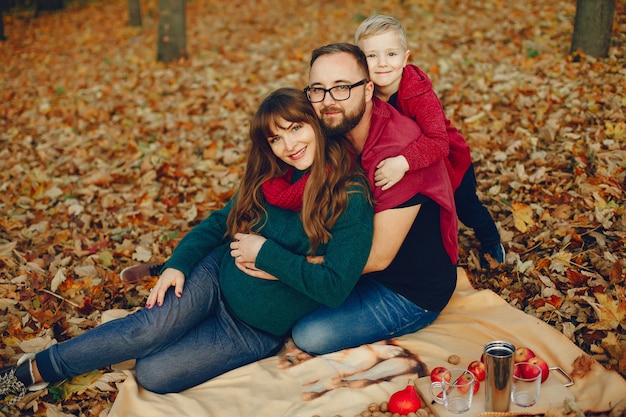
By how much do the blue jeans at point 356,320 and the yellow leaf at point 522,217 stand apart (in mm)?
1445

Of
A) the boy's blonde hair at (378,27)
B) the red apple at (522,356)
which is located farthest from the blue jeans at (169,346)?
the boy's blonde hair at (378,27)

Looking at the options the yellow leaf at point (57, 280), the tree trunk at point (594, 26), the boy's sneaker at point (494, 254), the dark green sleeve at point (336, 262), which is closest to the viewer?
the dark green sleeve at point (336, 262)

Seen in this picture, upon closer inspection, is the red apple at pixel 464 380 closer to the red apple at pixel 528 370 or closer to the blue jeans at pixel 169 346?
the red apple at pixel 528 370

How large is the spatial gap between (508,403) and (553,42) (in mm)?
6622

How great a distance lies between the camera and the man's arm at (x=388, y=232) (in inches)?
123

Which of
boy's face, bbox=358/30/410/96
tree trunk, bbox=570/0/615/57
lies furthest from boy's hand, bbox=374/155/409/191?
tree trunk, bbox=570/0/615/57

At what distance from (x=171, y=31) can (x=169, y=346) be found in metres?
7.67

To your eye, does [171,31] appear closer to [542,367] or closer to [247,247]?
[247,247]

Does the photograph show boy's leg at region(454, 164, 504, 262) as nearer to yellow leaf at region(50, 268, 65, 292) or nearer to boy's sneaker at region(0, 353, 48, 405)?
boy's sneaker at region(0, 353, 48, 405)

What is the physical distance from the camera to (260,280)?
3262 millimetres

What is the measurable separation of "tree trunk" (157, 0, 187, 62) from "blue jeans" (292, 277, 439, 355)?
7.59 metres

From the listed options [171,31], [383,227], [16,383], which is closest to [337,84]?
[383,227]

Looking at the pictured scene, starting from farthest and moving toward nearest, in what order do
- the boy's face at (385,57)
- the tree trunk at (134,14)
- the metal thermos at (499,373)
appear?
the tree trunk at (134,14), the boy's face at (385,57), the metal thermos at (499,373)

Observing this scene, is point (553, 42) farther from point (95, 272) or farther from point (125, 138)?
point (95, 272)
